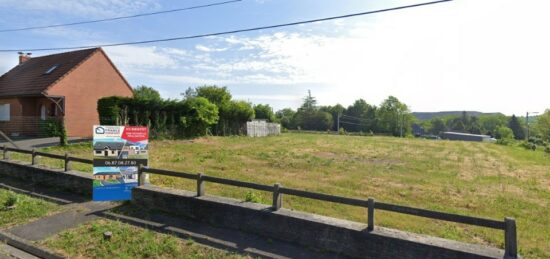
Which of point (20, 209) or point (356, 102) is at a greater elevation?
point (356, 102)

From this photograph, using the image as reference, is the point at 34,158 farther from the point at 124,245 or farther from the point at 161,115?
the point at 161,115

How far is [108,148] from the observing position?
7.19 m

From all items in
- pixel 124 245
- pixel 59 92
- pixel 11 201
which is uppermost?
pixel 59 92

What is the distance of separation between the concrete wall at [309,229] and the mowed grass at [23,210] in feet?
6.10

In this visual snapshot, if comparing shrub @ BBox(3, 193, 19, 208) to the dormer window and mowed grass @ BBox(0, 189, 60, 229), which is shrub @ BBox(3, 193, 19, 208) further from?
the dormer window

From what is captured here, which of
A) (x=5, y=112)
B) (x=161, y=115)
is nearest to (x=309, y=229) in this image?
(x=161, y=115)

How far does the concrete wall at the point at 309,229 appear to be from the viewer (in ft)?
14.6

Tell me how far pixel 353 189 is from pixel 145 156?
220 inches

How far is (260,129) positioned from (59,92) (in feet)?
65.8

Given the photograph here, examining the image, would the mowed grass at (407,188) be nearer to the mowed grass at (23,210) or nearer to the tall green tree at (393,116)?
the mowed grass at (23,210)

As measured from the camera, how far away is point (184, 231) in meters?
5.91

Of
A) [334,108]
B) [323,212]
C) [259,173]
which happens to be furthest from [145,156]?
[334,108]

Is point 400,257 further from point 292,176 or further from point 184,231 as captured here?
point 292,176

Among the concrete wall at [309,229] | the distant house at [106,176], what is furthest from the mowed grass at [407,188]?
the distant house at [106,176]
